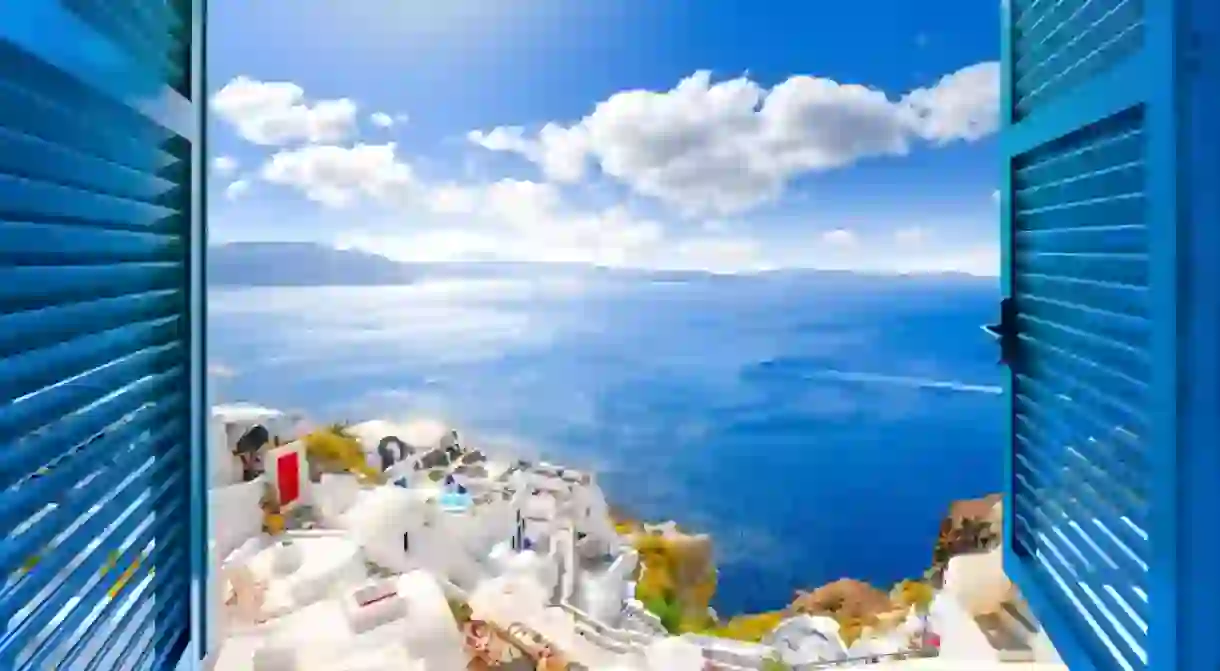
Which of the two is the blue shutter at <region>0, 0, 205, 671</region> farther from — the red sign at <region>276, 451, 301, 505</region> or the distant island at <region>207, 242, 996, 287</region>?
the distant island at <region>207, 242, 996, 287</region>

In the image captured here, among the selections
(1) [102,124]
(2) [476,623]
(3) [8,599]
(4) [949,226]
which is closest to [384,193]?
(2) [476,623]

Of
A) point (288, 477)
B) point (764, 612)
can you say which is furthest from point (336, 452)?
point (764, 612)

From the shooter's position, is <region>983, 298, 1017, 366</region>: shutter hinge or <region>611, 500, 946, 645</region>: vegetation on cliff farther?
<region>611, 500, 946, 645</region>: vegetation on cliff

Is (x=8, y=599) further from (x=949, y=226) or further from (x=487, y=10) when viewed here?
(x=949, y=226)

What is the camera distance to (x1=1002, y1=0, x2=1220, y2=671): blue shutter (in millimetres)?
822

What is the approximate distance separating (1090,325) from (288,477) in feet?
8.86

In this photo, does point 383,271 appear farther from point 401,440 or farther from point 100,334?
point 100,334

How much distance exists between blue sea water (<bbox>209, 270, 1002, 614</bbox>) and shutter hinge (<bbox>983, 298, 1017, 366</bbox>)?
1851 millimetres

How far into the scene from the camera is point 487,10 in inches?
129

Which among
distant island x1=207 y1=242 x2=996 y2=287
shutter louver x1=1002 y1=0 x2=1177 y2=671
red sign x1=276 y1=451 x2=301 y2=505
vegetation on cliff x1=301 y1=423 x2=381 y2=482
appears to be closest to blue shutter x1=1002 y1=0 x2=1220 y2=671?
shutter louver x1=1002 y1=0 x2=1177 y2=671

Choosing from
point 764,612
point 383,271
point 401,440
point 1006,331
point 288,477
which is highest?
point 383,271

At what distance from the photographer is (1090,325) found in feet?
3.51

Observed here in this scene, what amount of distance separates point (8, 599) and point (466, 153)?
2789 millimetres

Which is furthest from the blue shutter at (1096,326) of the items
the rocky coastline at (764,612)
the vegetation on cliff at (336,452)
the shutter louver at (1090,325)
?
the vegetation on cliff at (336,452)
